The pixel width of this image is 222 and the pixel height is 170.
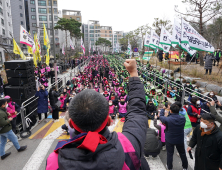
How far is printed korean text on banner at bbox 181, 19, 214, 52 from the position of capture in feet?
20.5

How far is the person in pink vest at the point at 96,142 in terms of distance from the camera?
0.77 m

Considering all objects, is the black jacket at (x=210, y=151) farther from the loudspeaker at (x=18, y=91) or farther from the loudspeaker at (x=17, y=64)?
the loudspeaker at (x=17, y=64)

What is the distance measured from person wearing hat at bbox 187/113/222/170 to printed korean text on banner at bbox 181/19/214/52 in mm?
4353

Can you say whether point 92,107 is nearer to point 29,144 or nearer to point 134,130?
point 134,130

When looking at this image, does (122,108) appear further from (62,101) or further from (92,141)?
(92,141)

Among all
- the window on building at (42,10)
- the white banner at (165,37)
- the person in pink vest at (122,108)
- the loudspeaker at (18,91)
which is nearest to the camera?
the loudspeaker at (18,91)

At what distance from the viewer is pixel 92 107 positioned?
919 millimetres

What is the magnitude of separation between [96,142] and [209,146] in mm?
2851

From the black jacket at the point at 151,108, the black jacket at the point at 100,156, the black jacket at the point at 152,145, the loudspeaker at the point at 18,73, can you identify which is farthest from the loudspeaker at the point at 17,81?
the black jacket at the point at 100,156

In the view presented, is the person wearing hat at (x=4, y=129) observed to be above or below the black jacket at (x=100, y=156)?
below

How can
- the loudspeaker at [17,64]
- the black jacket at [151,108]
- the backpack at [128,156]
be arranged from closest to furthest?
the backpack at [128,156] < the loudspeaker at [17,64] < the black jacket at [151,108]

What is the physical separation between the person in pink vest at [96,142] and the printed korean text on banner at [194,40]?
6347mm

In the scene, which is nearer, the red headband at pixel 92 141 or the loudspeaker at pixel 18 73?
the red headband at pixel 92 141

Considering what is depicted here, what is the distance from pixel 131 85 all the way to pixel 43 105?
6177 millimetres
